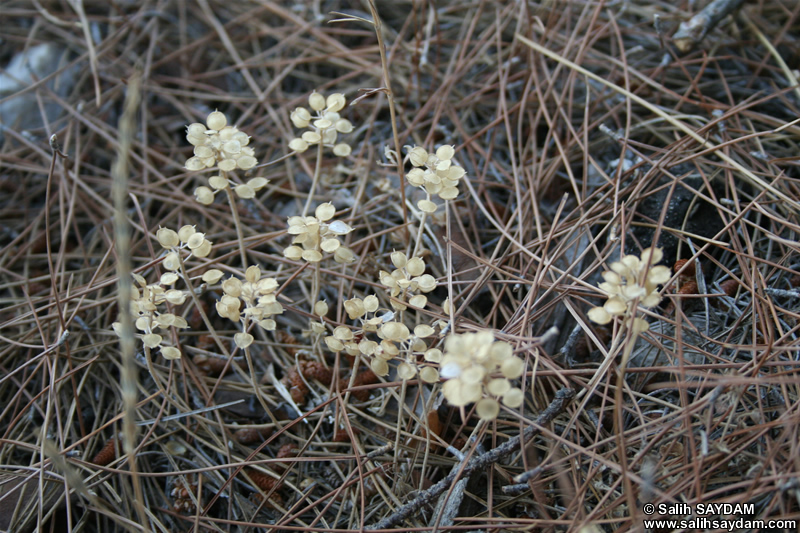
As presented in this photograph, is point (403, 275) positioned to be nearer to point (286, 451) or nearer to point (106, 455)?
point (286, 451)

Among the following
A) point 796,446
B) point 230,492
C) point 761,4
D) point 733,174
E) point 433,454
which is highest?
point 761,4

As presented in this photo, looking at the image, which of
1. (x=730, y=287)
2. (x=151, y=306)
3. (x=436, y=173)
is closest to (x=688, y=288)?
(x=730, y=287)

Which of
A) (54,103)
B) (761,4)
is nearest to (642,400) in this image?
(761,4)

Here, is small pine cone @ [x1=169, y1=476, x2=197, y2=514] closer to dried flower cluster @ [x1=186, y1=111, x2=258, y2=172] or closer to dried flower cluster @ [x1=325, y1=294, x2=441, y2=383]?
dried flower cluster @ [x1=325, y1=294, x2=441, y2=383]

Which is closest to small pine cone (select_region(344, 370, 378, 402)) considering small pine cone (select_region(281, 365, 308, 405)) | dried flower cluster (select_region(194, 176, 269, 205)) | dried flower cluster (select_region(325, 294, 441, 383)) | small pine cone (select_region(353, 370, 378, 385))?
small pine cone (select_region(353, 370, 378, 385))

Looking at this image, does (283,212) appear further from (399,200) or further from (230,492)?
(230,492)

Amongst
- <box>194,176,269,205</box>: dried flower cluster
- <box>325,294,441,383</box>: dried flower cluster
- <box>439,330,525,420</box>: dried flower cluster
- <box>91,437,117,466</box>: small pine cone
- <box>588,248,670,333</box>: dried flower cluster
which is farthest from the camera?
<box>91,437,117,466</box>: small pine cone
